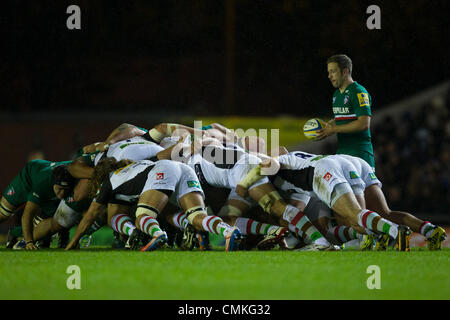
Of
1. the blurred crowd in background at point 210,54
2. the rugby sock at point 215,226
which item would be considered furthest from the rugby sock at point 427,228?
the blurred crowd in background at point 210,54

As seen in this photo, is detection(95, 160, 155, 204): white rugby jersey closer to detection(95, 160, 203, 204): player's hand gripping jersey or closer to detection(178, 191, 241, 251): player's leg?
detection(95, 160, 203, 204): player's hand gripping jersey

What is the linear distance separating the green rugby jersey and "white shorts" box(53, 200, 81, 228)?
2.70 metres

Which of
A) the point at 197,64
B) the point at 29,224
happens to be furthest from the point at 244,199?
the point at 197,64

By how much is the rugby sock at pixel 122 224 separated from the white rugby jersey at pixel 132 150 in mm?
659

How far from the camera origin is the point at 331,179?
606cm

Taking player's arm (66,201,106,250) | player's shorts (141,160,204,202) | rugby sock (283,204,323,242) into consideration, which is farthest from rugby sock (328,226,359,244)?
player's arm (66,201,106,250)

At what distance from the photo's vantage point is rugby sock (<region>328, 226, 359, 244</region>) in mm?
6594

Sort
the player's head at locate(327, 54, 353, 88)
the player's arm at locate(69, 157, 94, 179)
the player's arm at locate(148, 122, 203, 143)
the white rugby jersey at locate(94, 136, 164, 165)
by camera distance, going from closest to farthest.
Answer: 1. the player's arm at locate(69, 157, 94, 179)
2. the player's head at locate(327, 54, 353, 88)
3. the white rugby jersey at locate(94, 136, 164, 165)
4. the player's arm at locate(148, 122, 203, 143)

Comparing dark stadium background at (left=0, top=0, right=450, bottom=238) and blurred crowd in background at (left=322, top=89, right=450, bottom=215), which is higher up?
dark stadium background at (left=0, top=0, right=450, bottom=238)

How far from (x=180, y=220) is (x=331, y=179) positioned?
152cm

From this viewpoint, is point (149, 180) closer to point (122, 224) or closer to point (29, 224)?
point (122, 224)

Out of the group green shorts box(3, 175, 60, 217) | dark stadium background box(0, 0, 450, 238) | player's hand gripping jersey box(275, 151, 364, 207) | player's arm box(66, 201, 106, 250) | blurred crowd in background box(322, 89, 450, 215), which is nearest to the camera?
player's hand gripping jersey box(275, 151, 364, 207)

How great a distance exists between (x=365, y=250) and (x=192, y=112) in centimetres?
845

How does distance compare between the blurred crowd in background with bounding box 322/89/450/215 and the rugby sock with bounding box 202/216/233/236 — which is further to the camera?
the blurred crowd in background with bounding box 322/89/450/215
